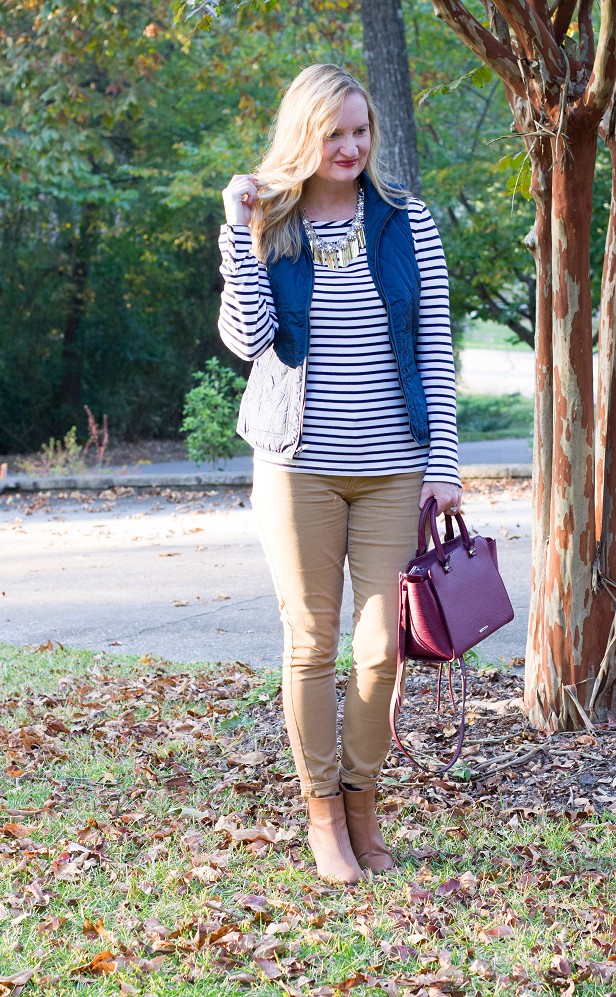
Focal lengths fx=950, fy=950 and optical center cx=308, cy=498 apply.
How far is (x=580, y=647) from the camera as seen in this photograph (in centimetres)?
333

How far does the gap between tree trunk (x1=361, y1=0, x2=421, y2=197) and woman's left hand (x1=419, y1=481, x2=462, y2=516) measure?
6.76 m

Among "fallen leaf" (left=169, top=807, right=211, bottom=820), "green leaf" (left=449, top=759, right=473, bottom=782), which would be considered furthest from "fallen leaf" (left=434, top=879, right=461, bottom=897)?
"fallen leaf" (left=169, top=807, right=211, bottom=820)

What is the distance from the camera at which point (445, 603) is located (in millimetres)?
2449

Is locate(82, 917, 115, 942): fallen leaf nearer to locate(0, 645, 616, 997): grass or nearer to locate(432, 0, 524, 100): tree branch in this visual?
locate(0, 645, 616, 997): grass

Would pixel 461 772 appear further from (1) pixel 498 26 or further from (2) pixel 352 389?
(1) pixel 498 26

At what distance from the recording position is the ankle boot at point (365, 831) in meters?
2.72

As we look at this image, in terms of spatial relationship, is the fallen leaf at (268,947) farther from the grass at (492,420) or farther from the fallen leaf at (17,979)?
the grass at (492,420)

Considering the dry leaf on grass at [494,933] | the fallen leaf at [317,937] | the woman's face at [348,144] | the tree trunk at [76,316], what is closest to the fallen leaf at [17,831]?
the fallen leaf at [317,937]

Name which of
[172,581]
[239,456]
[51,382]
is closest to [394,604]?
[172,581]

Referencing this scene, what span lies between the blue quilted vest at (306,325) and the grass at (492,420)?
48.0 ft

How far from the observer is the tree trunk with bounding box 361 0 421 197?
8.83 meters

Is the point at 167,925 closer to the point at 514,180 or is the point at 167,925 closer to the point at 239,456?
the point at 514,180

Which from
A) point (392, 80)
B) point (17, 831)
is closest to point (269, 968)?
point (17, 831)

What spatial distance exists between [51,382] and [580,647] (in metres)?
15.6
